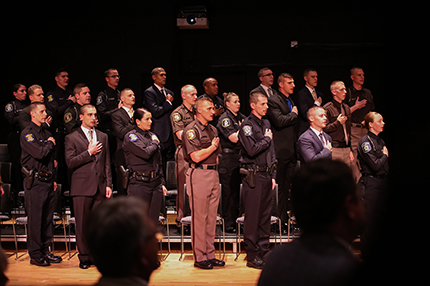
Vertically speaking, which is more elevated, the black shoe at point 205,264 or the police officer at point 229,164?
the police officer at point 229,164

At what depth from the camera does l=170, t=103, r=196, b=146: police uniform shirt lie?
6059 mm

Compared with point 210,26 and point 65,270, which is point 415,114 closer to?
point 210,26

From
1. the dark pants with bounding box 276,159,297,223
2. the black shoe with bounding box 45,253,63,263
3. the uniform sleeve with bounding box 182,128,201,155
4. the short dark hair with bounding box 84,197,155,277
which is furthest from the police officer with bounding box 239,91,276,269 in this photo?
the short dark hair with bounding box 84,197,155,277

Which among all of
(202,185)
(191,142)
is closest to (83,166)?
(191,142)

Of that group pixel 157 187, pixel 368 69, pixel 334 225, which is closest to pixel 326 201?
pixel 334 225

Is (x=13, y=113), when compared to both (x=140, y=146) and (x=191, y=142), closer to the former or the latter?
(x=140, y=146)

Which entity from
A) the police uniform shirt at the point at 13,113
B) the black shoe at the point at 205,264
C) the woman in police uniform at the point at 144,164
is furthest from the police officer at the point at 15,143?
the black shoe at the point at 205,264

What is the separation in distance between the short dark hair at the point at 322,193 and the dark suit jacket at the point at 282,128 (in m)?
4.35

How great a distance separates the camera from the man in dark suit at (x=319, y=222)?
142cm

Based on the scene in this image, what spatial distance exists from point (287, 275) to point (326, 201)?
258mm

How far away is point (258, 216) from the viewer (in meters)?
5.04

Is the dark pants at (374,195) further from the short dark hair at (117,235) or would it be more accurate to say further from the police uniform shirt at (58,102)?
the short dark hair at (117,235)

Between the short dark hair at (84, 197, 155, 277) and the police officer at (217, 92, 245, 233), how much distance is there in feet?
15.1

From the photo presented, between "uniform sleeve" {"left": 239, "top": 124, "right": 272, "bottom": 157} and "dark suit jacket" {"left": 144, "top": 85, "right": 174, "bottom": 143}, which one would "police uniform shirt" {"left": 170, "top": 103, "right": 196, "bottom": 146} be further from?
"uniform sleeve" {"left": 239, "top": 124, "right": 272, "bottom": 157}
